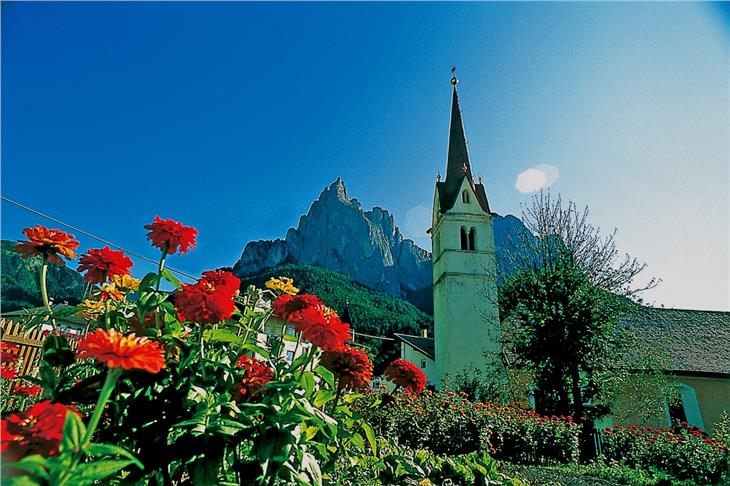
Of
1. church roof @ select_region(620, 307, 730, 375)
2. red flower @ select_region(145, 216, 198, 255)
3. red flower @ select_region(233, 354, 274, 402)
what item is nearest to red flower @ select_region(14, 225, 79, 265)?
red flower @ select_region(145, 216, 198, 255)

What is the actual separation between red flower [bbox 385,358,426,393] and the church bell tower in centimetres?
1783

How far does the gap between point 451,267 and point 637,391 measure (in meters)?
11.7

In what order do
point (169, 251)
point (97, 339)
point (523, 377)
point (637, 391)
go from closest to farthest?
point (97, 339), point (169, 251), point (637, 391), point (523, 377)

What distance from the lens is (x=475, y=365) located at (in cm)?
2148

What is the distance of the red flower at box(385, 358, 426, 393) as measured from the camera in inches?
130

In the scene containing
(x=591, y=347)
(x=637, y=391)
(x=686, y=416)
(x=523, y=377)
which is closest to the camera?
(x=591, y=347)

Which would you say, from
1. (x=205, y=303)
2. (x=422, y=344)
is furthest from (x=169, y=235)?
(x=422, y=344)

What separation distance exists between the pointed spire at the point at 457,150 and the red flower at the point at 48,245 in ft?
84.3

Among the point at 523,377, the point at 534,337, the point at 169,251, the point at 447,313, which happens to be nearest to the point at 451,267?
the point at 447,313

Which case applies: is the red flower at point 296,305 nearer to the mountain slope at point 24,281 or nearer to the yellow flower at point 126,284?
the yellow flower at point 126,284

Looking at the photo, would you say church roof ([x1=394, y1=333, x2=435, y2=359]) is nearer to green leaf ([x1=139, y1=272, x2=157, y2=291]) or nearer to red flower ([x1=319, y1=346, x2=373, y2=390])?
red flower ([x1=319, y1=346, x2=373, y2=390])

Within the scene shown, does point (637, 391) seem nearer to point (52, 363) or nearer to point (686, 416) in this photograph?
point (686, 416)

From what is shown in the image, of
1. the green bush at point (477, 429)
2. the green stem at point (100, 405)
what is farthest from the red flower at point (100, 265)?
the green bush at point (477, 429)

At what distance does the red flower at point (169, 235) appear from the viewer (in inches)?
79.0
